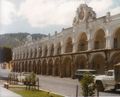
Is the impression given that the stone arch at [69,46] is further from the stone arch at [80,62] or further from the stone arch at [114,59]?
the stone arch at [114,59]

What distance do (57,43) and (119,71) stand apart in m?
36.9

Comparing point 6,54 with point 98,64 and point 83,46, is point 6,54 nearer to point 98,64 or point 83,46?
point 83,46

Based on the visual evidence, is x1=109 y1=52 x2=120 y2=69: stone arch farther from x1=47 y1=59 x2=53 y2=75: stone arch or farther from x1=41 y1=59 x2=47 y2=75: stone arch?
x1=41 y1=59 x2=47 y2=75: stone arch

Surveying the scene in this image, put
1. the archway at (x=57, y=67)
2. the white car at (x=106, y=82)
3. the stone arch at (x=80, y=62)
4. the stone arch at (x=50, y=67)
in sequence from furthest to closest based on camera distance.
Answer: the stone arch at (x=50, y=67) → the archway at (x=57, y=67) → the stone arch at (x=80, y=62) → the white car at (x=106, y=82)

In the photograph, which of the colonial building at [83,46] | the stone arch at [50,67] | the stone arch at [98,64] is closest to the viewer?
the colonial building at [83,46]

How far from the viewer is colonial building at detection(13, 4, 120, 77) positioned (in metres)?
47.3

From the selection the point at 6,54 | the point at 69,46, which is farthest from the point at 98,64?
the point at 6,54

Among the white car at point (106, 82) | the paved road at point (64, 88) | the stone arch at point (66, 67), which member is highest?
the stone arch at point (66, 67)

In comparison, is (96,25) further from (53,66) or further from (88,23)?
(53,66)

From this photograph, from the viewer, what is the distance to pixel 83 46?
187ft

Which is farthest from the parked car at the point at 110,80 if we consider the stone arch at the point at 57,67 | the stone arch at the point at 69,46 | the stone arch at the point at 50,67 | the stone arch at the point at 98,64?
the stone arch at the point at 50,67

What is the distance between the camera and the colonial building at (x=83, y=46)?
47312 millimetres

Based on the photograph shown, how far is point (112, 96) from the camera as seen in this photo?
26516 millimetres

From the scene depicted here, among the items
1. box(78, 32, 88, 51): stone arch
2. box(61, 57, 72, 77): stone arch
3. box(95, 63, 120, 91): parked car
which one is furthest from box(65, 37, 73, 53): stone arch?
box(95, 63, 120, 91): parked car
